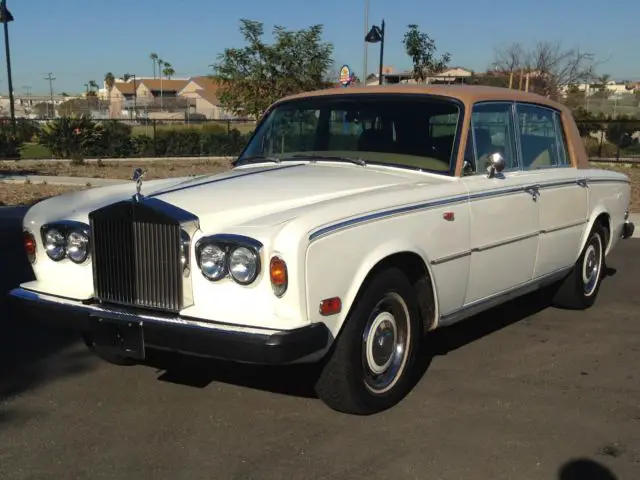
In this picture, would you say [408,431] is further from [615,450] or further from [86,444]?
[86,444]

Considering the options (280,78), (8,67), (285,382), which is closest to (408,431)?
(285,382)

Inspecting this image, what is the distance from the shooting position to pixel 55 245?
390 cm

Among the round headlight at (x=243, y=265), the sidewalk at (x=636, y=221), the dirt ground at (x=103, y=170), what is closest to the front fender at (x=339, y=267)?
the round headlight at (x=243, y=265)

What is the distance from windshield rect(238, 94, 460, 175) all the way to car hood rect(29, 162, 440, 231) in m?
0.17

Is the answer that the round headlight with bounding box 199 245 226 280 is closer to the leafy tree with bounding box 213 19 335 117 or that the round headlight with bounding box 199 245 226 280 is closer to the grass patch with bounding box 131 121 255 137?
the leafy tree with bounding box 213 19 335 117

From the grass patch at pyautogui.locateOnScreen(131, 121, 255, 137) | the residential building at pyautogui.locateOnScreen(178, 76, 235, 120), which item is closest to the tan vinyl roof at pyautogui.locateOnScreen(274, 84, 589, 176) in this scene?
the grass patch at pyautogui.locateOnScreen(131, 121, 255, 137)

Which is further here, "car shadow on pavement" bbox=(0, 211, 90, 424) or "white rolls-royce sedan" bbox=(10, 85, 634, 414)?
"car shadow on pavement" bbox=(0, 211, 90, 424)

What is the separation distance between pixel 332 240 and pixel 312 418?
1086mm

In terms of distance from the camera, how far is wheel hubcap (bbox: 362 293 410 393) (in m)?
3.77

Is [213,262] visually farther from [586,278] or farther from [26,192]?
[26,192]

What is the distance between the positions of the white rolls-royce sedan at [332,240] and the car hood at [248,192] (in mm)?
17

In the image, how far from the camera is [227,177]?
4555 mm

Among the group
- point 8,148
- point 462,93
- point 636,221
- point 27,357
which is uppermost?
point 462,93

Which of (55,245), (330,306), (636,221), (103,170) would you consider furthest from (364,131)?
Answer: (103,170)
